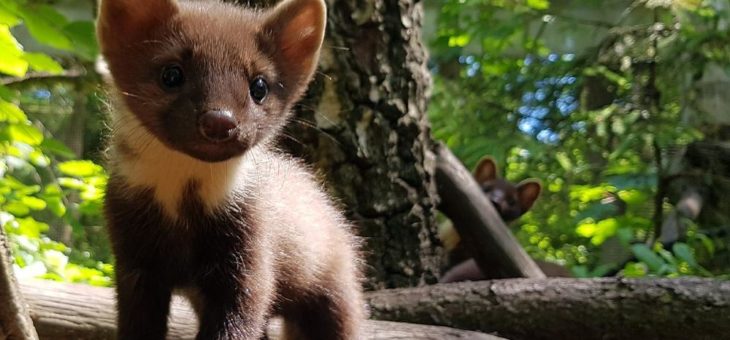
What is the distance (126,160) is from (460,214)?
2.53 metres

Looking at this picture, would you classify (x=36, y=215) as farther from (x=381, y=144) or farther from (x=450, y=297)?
(x=450, y=297)

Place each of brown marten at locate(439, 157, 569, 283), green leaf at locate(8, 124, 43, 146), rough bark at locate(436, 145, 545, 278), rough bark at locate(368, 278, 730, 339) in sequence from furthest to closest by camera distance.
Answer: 1. brown marten at locate(439, 157, 569, 283)
2. rough bark at locate(436, 145, 545, 278)
3. rough bark at locate(368, 278, 730, 339)
4. green leaf at locate(8, 124, 43, 146)

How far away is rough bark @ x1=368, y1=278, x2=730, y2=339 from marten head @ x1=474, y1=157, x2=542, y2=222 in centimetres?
284

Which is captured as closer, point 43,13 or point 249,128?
point 249,128

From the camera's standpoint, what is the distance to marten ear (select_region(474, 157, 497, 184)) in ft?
21.8

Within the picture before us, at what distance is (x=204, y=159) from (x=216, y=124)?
16 centimetres

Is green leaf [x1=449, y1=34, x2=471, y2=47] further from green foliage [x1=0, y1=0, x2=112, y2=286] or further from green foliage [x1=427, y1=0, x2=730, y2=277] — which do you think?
green foliage [x1=0, y1=0, x2=112, y2=286]

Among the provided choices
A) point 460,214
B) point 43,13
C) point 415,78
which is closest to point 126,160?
point 43,13

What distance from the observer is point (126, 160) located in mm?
2445

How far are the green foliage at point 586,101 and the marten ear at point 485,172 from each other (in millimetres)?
99

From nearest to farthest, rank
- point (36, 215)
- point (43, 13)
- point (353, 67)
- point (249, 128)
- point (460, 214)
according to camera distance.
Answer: point (249, 128), point (43, 13), point (353, 67), point (460, 214), point (36, 215)

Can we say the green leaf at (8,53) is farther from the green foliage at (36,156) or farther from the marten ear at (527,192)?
the marten ear at (527,192)

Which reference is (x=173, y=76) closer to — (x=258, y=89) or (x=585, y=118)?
(x=258, y=89)

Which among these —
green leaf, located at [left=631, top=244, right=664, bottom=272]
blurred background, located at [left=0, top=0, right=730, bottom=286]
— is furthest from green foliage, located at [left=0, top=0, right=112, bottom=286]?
green leaf, located at [left=631, top=244, right=664, bottom=272]
